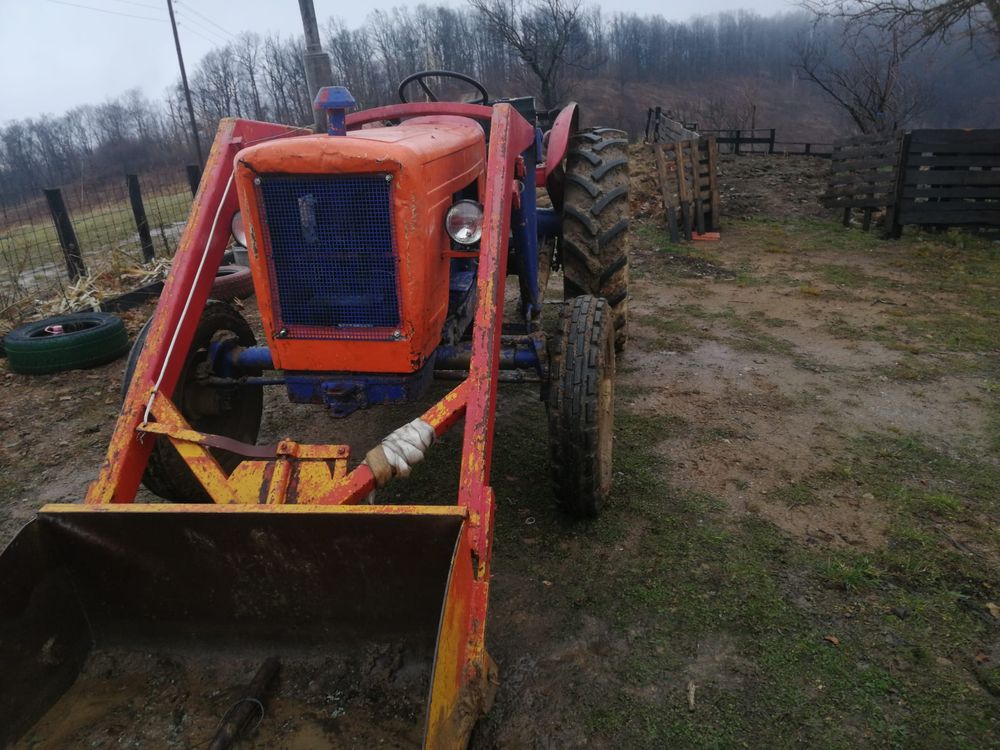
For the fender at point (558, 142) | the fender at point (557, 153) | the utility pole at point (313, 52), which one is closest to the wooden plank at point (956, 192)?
the fender at point (557, 153)

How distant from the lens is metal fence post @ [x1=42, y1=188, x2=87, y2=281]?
7.61 meters

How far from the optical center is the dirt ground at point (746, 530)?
7.20 feet

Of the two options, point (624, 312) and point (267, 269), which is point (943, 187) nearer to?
point (624, 312)

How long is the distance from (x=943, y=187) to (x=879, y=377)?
6.68 metres

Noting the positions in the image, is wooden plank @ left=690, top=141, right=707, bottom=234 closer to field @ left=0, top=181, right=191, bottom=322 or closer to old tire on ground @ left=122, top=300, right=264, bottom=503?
field @ left=0, top=181, right=191, bottom=322

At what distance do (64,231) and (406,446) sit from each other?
A: 7.49m

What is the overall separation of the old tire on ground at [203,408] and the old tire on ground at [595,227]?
2.00 m

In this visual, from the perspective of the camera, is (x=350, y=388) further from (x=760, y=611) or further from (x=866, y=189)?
(x=866, y=189)

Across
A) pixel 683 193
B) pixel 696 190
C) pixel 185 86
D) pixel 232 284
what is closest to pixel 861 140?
pixel 696 190

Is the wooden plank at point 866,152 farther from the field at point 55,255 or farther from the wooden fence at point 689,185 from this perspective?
the field at point 55,255

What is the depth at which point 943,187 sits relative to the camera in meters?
9.70

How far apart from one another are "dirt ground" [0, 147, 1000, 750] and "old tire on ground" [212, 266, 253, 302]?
1.38 meters

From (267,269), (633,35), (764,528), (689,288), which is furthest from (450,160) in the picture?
(633,35)

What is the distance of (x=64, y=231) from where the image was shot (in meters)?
7.73
